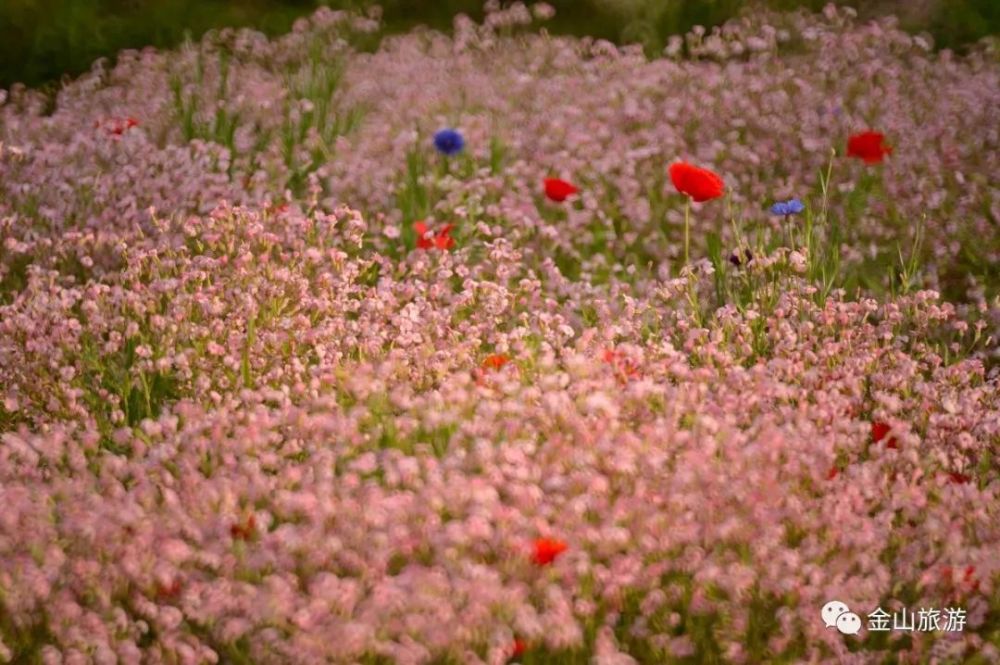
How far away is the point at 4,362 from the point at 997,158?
372 centimetres

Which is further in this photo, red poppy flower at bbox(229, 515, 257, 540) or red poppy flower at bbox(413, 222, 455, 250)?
red poppy flower at bbox(413, 222, 455, 250)

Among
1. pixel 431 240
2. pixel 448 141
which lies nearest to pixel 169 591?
pixel 431 240

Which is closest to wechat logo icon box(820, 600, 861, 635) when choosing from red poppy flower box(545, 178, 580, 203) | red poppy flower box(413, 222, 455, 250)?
red poppy flower box(413, 222, 455, 250)

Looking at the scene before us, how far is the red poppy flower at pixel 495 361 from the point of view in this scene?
374 centimetres

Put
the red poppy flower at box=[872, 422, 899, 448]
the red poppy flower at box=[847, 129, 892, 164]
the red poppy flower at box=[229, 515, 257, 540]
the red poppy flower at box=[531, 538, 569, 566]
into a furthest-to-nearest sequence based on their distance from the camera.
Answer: the red poppy flower at box=[847, 129, 892, 164] → the red poppy flower at box=[872, 422, 899, 448] → the red poppy flower at box=[229, 515, 257, 540] → the red poppy flower at box=[531, 538, 569, 566]

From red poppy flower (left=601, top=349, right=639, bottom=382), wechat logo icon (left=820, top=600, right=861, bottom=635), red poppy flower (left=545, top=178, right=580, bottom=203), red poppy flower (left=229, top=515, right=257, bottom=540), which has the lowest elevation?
wechat logo icon (left=820, top=600, right=861, bottom=635)

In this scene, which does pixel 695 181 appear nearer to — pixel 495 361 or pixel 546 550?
pixel 495 361

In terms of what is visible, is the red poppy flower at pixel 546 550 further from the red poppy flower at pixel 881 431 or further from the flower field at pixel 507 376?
the red poppy flower at pixel 881 431

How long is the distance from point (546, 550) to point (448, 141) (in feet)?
10.1

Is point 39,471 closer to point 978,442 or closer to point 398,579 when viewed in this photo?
point 398,579

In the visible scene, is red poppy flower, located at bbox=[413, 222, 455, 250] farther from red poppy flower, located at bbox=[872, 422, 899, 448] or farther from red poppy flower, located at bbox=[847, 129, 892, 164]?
red poppy flower, located at bbox=[872, 422, 899, 448]

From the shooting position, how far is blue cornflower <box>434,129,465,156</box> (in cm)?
549

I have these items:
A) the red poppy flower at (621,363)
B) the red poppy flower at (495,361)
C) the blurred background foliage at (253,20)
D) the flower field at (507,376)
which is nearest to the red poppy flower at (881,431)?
the flower field at (507,376)

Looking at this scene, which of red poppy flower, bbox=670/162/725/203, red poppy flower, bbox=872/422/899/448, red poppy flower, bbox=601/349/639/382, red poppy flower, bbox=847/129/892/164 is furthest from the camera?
red poppy flower, bbox=847/129/892/164
